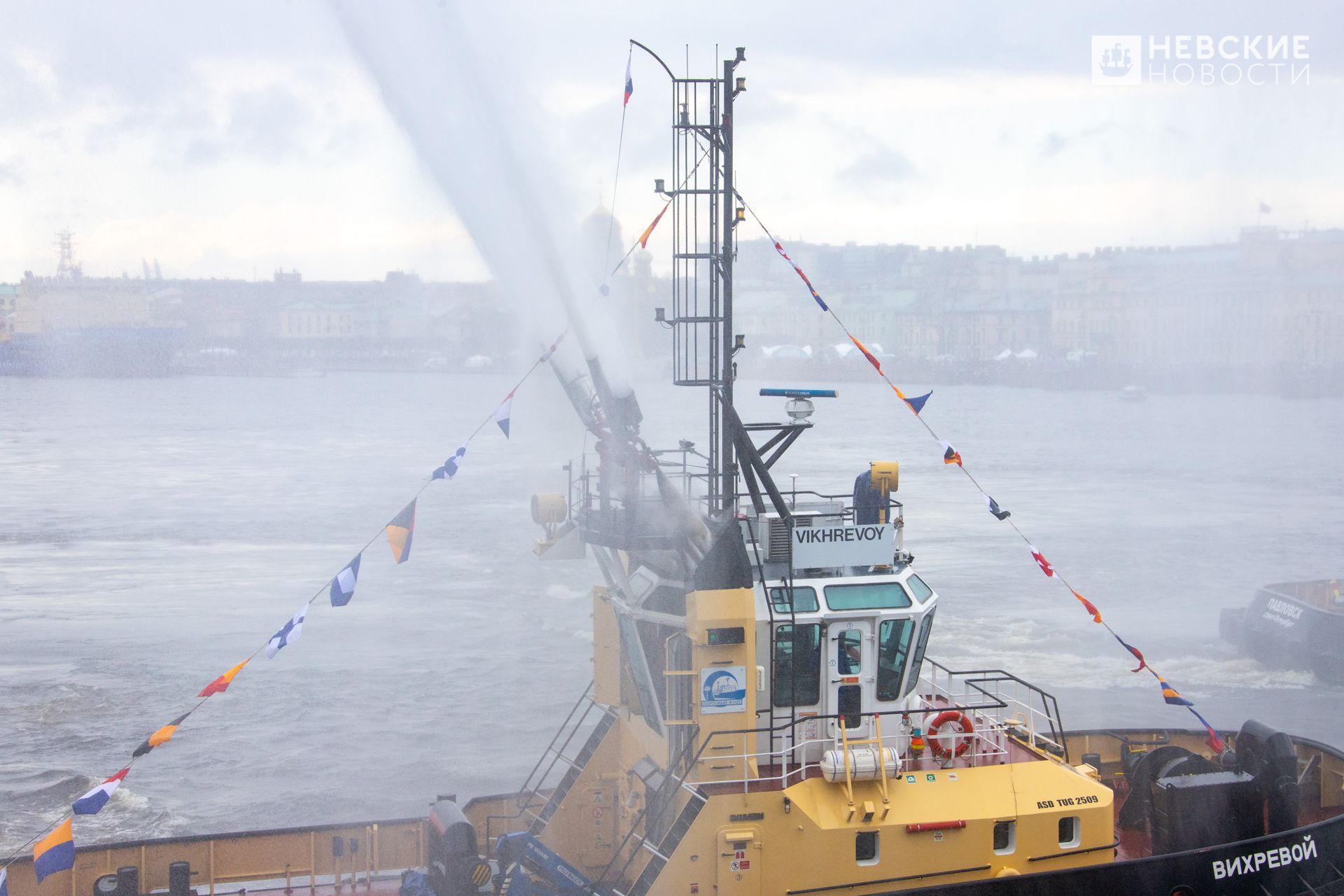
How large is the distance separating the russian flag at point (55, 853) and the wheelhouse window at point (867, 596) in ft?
19.2

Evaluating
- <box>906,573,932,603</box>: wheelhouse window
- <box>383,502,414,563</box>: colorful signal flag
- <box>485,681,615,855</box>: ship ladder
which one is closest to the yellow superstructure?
<box>906,573,932,603</box>: wheelhouse window

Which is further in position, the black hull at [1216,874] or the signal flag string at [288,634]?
the black hull at [1216,874]

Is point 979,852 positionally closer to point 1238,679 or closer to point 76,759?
point 76,759

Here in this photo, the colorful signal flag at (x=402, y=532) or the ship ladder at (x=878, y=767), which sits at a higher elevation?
the colorful signal flag at (x=402, y=532)

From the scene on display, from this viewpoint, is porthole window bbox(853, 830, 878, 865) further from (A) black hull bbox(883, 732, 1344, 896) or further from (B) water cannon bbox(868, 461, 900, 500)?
(B) water cannon bbox(868, 461, 900, 500)

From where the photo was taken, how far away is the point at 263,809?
71.2ft

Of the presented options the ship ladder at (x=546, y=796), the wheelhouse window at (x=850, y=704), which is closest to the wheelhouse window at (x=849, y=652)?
the wheelhouse window at (x=850, y=704)

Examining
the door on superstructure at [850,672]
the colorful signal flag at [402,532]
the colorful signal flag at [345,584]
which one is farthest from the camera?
the colorful signal flag at [402,532]

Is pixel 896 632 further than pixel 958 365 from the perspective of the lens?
No

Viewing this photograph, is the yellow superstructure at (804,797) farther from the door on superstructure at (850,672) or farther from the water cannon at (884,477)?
the water cannon at (884,477)

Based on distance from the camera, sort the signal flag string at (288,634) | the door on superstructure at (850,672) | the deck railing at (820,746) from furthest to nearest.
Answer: the door on superstructure at (850,672), the deck railing at (820,746), the signal flag string at (288,634)

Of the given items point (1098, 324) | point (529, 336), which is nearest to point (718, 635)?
point (529, 336)

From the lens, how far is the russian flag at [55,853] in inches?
350

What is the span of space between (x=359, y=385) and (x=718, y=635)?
111 meters
